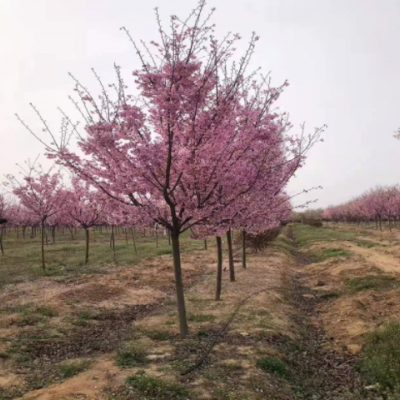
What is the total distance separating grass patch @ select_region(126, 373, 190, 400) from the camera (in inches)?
215

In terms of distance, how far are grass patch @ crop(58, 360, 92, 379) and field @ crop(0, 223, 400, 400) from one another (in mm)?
25

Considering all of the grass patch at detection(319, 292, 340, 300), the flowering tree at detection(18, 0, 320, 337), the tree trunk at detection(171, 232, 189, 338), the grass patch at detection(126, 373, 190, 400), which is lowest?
the grass patch at detection(319, 292, 340, 300)

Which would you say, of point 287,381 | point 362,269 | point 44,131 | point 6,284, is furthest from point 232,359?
point 6,284

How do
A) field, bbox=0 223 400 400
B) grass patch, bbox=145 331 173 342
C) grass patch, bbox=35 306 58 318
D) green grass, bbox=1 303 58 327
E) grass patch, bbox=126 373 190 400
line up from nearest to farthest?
grass patch, bbox=126 373 190 400, field, bbox=0 223 400 400, grass patch, bbox=145 331 173 342, green grass, bbox=1 303 58 327, grass patch, bbox=35 306 58 318

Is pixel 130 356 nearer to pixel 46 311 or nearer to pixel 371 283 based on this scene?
pixel 46 311

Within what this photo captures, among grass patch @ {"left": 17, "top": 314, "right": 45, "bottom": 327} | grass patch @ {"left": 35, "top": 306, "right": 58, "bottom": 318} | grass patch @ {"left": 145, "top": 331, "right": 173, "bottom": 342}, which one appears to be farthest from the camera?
grass patch @ {"left": 35, "top": 306, "right": 58, "bottom": 318}

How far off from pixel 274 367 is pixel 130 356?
10.1 ft

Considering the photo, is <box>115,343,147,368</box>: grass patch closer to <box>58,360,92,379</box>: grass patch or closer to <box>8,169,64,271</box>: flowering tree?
<box>58,360,92,379</box>: grass patch

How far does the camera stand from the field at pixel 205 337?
6.03m

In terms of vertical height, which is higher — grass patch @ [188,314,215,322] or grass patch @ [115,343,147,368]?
grass patch @ [115,343,147,368]

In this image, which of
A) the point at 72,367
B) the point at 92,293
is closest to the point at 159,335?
the point at 72,367

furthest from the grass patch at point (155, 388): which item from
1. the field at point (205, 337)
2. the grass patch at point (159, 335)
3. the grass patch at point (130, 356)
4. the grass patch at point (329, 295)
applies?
the grass patch at point (329, 295)

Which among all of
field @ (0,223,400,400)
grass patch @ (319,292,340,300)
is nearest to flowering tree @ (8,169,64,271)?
field @ (0,223,400,400)

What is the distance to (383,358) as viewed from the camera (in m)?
6.76
